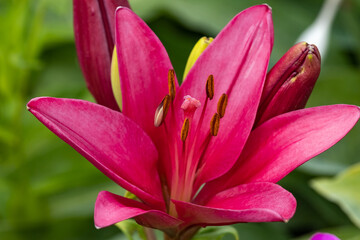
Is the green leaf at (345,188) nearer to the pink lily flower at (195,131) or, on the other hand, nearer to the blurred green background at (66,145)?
the blurred green background at (66,145)

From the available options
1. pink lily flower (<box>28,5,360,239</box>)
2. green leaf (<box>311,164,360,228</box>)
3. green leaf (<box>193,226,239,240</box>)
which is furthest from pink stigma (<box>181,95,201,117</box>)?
green leaf (<box>311,164,360,228</box>)

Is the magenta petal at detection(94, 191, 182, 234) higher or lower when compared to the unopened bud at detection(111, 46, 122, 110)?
lower

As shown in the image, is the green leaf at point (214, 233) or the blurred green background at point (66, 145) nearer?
the green leaf at point (214, 233)

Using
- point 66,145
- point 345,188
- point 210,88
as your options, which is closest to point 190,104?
point 210,88

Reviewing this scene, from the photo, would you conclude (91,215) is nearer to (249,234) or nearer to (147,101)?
(249,234)

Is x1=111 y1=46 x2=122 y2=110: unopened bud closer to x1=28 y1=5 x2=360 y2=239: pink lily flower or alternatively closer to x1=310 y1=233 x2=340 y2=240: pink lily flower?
x1=28 y1=5 x2=360 y2=239: pink lily flower

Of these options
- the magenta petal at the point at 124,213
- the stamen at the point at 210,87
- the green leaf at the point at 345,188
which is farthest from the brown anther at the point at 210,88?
the green leaf at the point at 345,188
